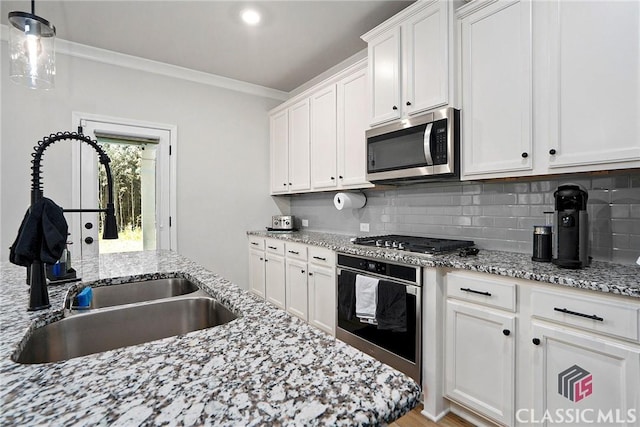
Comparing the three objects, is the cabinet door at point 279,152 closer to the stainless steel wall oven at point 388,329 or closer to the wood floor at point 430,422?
the stainless steel wall oven at point 388,329

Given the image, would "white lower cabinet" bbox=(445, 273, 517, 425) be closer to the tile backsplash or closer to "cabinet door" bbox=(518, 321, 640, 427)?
"cabinet door" bbox=(518, 321, 640, 427)

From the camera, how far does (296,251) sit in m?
3.10

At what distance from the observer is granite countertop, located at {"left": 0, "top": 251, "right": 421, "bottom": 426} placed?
1.55 feet

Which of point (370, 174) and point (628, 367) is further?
point (370, 174)

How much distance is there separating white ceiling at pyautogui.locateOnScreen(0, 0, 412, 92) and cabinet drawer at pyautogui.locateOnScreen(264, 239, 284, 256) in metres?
1.89

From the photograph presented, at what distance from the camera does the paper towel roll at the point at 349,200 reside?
10.0 ft

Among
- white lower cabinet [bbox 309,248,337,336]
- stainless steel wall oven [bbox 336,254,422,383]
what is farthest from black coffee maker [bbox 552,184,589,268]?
white lower cabinet [bbox 309,248,337,336]

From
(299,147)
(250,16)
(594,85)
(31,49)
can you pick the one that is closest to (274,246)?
(299,147)

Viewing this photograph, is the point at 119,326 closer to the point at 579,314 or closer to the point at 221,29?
the point at 579,314

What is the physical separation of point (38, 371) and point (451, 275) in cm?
176

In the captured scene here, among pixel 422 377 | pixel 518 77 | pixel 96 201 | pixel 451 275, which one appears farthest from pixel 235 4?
pixel 422 377

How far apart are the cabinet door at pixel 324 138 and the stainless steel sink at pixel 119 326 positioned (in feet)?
6.98

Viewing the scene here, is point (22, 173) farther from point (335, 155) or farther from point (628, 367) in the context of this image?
point (628, 367)

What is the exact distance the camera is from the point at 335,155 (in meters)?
3.09
